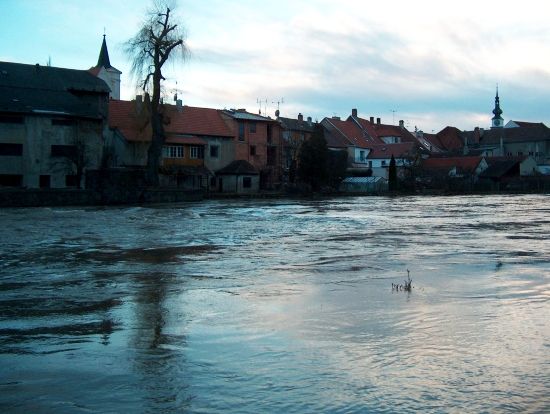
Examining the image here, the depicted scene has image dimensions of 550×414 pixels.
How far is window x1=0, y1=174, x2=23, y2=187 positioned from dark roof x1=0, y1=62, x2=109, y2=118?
487 centimetres

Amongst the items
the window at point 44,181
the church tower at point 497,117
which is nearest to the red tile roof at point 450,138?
the church tower at point 497,117

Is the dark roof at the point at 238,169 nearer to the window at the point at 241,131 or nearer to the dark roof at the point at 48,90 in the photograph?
the window at the point at 241,131

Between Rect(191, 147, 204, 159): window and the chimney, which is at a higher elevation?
the chimney

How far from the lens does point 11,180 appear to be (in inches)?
1917

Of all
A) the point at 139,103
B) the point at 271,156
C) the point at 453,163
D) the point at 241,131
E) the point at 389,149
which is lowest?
the point at 271,156

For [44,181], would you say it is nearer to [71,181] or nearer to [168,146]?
[71,181]

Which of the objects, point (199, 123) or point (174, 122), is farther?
point (199, 123)

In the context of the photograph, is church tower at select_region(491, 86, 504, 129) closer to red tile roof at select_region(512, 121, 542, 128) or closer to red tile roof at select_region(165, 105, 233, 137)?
red tile roof at select_region(512, 121, 542, 128)

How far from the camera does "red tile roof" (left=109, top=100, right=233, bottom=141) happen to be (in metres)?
57.4

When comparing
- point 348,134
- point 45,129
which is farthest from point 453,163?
point 45,129

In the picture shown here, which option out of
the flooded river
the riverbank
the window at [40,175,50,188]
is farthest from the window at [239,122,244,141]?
the flooded river

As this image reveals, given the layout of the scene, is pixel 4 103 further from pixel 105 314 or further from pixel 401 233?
pixel 105 314

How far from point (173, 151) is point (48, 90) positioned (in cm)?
1284

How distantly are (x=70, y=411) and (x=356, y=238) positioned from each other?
14996 millimetres
